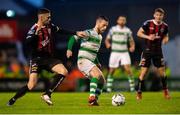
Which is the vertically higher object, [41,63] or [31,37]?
[31,37]

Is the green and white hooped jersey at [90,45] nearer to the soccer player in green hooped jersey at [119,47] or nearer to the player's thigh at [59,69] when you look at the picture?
the player's thigh at [59,69]

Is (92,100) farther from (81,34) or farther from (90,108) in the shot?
(81,34)

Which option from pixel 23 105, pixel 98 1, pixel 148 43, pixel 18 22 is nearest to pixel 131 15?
pixel 98 1

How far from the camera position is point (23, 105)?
15555 millimetres

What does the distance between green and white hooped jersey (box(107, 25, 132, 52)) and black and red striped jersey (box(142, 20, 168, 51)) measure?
4.47 metres

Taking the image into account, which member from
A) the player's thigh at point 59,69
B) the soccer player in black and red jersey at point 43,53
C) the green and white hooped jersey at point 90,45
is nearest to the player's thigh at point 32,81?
the soccer player in black and red jersey at point 43,53

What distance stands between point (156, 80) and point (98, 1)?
692cm

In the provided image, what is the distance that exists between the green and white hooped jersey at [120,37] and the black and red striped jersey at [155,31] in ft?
14.7

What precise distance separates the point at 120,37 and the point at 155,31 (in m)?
4.72

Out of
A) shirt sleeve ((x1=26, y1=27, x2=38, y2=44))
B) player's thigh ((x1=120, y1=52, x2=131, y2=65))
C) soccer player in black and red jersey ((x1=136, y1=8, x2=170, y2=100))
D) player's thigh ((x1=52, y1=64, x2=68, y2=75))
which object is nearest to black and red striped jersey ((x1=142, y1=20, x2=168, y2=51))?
soccer player in black and red jersey ((x1=136, y1=8, x2=170, y2=100))

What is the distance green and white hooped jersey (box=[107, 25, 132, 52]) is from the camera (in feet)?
72.0

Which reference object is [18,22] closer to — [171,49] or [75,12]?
[75,12]

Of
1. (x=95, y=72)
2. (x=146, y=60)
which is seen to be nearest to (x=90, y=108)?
(x=95, y=72)

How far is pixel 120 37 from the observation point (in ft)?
72.2
